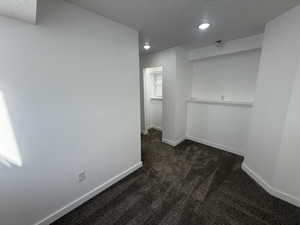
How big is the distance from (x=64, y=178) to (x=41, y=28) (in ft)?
5.23

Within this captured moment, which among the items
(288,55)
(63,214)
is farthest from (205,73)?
(63,214)

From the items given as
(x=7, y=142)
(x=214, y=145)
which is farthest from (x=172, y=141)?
(x=7, y=142)

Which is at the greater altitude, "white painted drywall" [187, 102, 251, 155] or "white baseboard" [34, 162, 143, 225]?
"white painted drywall" [187, 102, 251, 155]

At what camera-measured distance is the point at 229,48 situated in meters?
2.56

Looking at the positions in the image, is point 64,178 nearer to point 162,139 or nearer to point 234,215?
point 234,215

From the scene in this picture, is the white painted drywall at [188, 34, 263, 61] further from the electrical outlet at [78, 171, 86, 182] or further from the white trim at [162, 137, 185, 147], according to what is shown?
the electrical outlet at [78, 171, 86, 182]

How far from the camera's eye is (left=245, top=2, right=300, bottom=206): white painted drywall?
1.47 meters

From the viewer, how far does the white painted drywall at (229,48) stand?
2.27 m

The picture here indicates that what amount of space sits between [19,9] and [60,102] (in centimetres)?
78

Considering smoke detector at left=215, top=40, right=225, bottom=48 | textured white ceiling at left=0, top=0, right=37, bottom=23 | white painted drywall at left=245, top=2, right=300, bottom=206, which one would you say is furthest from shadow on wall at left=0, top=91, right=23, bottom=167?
smoke detector at left=215, top=40, right=225, bottom=48

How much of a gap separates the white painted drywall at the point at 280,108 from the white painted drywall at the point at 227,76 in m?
0.77

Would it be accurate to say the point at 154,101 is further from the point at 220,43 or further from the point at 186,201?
the point at 186,201

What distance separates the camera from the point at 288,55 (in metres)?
1.50

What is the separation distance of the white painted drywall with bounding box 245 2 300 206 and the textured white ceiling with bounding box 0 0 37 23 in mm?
2590
